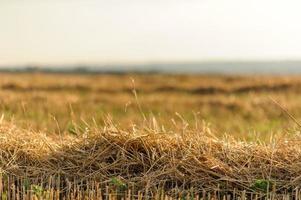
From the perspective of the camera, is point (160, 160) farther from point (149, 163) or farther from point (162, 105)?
point (162, 105)

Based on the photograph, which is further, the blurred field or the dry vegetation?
the blurred field

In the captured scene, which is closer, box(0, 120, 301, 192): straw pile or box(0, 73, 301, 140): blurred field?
box(0, 120, 301, 192): straw pile

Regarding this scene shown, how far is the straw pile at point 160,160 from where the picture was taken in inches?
225

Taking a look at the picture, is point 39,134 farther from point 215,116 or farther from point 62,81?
point 62,81

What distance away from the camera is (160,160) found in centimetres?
589

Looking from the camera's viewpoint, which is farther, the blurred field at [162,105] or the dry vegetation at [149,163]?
the blurred field at [162,105]

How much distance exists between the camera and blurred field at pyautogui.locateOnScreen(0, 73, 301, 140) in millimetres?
9789

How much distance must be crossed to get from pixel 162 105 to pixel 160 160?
12.9 metres

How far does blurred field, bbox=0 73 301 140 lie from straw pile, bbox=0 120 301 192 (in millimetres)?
271

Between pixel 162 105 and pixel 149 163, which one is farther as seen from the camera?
pixel 162 105

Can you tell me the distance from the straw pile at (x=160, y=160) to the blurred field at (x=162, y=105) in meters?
0.27

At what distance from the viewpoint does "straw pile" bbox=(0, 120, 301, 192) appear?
18.7 ft

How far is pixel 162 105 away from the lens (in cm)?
1880

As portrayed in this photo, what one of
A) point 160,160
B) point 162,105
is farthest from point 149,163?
point 162,105
